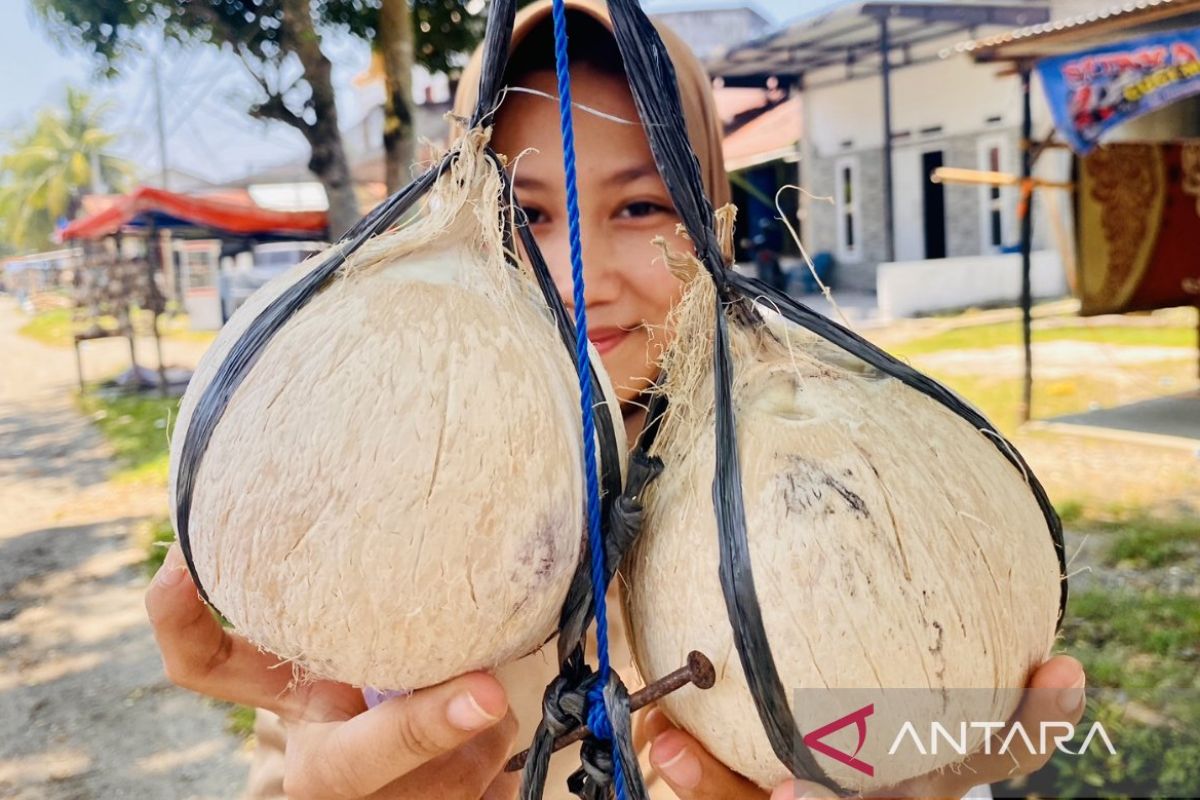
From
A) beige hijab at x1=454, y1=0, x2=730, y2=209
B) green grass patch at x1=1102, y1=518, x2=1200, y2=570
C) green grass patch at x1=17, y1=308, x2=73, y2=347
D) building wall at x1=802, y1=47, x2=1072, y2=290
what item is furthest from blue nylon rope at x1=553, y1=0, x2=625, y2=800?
green grass patch at x1=17, y1=308, x2=73, y2=347

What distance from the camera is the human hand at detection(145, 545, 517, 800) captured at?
893 mm

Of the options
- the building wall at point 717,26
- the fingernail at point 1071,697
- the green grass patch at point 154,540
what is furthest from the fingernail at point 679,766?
the building wall at point 717,26

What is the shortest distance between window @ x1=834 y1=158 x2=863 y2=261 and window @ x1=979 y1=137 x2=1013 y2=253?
217 cm

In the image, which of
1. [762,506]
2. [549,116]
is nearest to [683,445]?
[762,506]

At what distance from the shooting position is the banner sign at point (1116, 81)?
18.1 ft

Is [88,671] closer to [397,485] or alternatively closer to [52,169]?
[397,485]

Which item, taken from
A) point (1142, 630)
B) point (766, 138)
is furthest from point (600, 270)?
point (766, 138)

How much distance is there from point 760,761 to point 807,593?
180 millimetres

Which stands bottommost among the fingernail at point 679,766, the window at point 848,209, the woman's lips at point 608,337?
the fingernail at point 679,766

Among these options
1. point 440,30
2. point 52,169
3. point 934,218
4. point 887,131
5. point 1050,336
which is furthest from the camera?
point 52,169

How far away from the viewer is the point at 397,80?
5629 mm

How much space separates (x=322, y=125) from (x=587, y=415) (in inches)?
230

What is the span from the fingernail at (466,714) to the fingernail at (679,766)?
0.16 meters

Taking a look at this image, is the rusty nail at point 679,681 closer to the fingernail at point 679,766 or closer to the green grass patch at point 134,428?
the fingernail at point 679,766
